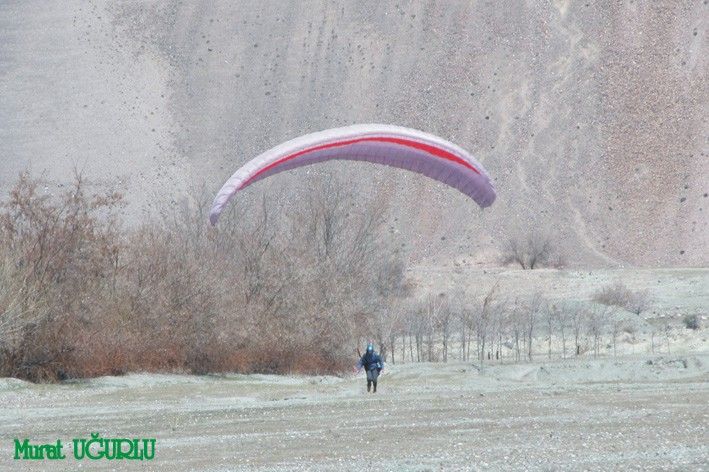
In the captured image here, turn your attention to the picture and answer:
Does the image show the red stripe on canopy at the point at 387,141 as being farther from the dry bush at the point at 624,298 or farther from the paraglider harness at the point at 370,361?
the dry bush at the point at 624,298

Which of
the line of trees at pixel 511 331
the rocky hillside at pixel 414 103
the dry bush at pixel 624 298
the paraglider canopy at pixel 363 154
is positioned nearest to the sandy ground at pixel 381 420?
the paraglider canopy at pixel 363 154

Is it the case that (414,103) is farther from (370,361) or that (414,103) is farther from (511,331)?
(370,361)

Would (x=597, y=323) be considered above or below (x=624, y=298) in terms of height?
below

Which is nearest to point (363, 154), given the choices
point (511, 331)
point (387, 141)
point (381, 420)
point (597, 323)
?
point (387, 141)

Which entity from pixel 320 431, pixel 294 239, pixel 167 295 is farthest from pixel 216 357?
pixel 320 431

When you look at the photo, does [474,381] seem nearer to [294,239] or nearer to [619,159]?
[294,239]

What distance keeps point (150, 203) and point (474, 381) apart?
3284 cm

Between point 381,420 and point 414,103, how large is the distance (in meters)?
44.1

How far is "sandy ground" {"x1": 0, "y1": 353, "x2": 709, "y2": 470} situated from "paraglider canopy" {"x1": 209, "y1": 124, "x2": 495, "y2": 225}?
3.34 metres

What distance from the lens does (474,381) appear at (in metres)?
24.7

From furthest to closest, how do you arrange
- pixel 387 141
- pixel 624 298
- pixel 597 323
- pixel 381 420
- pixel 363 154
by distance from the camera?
pixel 624 298 → pixel 597 323 → pixel 363 154 → pixel 387 141 → pixel 381 420

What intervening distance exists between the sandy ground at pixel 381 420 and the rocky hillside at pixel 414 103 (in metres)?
29.7

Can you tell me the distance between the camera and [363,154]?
2367 centimetres

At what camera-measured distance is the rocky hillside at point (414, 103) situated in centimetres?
5481
